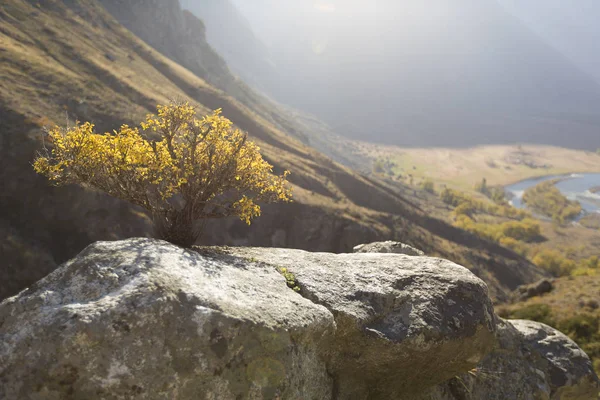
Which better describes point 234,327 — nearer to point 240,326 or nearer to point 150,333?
point 240,326

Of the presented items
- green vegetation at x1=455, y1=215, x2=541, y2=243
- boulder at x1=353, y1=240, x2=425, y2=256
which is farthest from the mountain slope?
green vegetation at x1=455, y1=215, x2=541, y2=243

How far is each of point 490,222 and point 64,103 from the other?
194 metres

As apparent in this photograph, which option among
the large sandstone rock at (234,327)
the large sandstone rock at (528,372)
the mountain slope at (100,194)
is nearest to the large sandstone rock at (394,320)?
the large sandstone rock at (234,327)

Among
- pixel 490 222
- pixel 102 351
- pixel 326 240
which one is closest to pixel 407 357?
pixel 102 351

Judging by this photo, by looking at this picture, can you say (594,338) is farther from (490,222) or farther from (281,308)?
(490,222)

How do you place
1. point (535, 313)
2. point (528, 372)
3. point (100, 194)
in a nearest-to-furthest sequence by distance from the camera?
point (528, 372) → point (100, 194) → point (535, 313)

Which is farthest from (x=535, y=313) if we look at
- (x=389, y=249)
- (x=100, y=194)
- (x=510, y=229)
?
(x=510, y=229)

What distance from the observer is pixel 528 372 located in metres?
15.4

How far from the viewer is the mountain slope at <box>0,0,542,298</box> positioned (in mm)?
42906

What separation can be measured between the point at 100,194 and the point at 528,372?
48454mm

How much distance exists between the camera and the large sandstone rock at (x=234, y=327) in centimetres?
646

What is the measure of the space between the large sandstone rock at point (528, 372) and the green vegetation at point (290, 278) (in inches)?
276

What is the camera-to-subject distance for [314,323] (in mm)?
8656

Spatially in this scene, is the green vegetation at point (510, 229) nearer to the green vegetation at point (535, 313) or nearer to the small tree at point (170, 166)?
the green vegetation at point (535, 313)
